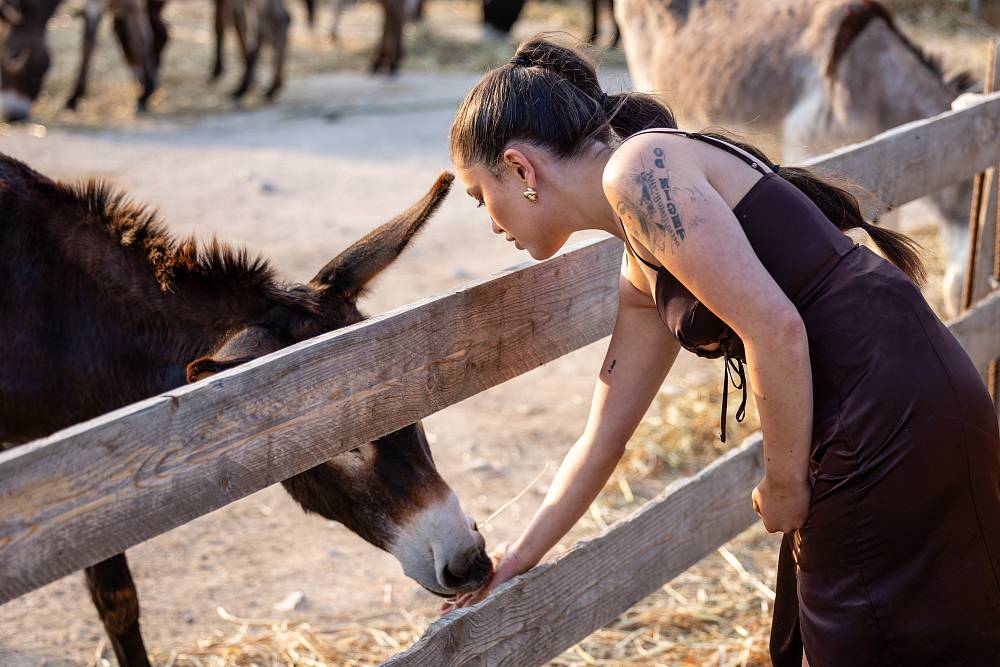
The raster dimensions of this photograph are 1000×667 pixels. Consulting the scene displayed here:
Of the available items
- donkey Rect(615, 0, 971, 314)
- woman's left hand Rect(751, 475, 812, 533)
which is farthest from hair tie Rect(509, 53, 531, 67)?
donkey Rect(615, 0, 971, 314)

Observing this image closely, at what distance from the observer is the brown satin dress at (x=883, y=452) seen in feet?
5.76

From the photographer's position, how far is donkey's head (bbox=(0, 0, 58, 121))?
1027 cm

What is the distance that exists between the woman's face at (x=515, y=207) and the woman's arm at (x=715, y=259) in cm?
20

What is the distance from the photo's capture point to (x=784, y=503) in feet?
6.11

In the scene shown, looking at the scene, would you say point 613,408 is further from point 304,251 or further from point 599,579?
point 304,251

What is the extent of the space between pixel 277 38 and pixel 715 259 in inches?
431

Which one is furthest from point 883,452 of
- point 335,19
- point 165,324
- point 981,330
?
point 335,19

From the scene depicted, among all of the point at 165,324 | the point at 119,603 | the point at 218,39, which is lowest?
the point at 218,39

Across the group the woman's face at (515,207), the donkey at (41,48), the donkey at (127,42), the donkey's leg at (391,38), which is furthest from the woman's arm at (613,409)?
the donkey's leg at (391,38)

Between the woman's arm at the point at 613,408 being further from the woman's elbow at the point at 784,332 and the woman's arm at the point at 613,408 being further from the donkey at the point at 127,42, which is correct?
the donkey at the point at 127,42

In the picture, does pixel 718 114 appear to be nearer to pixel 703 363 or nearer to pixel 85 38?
pixel 703 363

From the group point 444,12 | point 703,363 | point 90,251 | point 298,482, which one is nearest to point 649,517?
point 298,482

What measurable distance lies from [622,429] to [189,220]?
5918mm

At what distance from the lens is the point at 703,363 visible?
568 cm
